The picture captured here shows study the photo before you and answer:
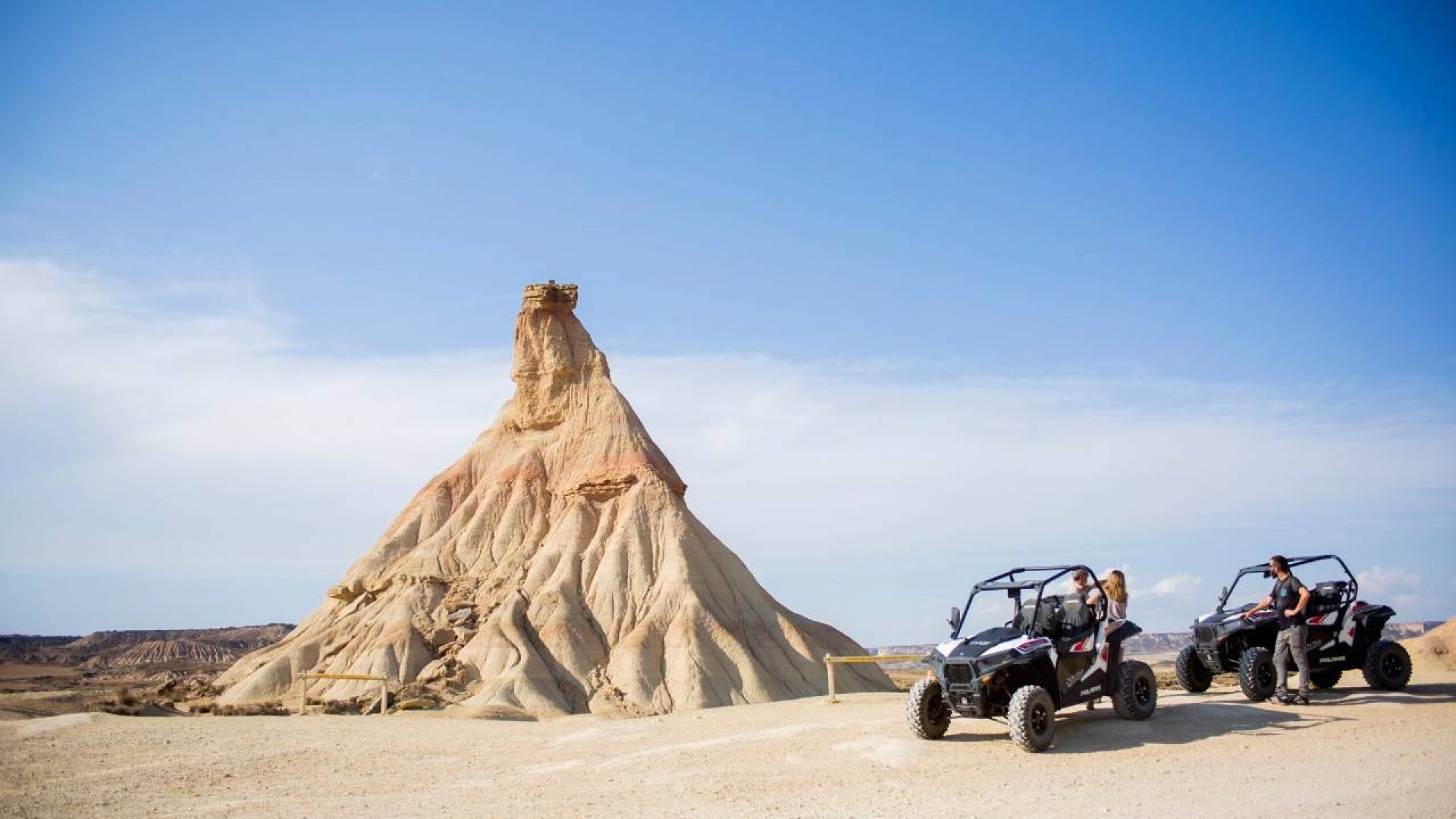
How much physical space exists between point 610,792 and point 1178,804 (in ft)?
24.2

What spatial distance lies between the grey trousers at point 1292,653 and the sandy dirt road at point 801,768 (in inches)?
18.5

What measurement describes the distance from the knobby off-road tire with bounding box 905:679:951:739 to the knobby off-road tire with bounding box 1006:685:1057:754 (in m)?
1.35

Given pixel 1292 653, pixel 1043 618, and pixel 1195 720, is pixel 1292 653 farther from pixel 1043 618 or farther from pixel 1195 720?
pixel 1043 618

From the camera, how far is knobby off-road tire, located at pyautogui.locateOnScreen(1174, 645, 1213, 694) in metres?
21.4

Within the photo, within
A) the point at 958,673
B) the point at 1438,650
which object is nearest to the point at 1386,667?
the point at 1438,650

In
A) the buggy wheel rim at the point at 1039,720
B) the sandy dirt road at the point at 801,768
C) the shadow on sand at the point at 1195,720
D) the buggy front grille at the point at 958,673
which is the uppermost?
the buggy front grille at the point at 958,673

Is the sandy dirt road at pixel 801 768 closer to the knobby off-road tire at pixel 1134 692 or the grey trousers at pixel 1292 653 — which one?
the knobby off-road tire at pixel 1134 692

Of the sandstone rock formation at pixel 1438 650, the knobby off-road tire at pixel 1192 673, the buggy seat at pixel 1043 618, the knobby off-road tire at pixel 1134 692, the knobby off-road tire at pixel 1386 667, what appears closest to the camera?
the buggy seat at pixel 1043 618

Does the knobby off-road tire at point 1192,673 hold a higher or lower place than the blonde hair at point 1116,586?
lower

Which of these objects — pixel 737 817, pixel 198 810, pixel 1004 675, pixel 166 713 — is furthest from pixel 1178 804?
pixel 166 713

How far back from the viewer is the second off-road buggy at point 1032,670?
646 inches

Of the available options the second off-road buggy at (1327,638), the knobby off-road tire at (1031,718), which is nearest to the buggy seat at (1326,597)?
the second off-road buggy at (1327,638)

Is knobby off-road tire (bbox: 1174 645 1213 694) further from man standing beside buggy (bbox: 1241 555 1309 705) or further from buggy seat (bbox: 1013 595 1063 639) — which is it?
buggy seat (bbox: 1013 595 1063 639)

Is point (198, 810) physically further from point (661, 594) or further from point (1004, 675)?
point (661, 594)
